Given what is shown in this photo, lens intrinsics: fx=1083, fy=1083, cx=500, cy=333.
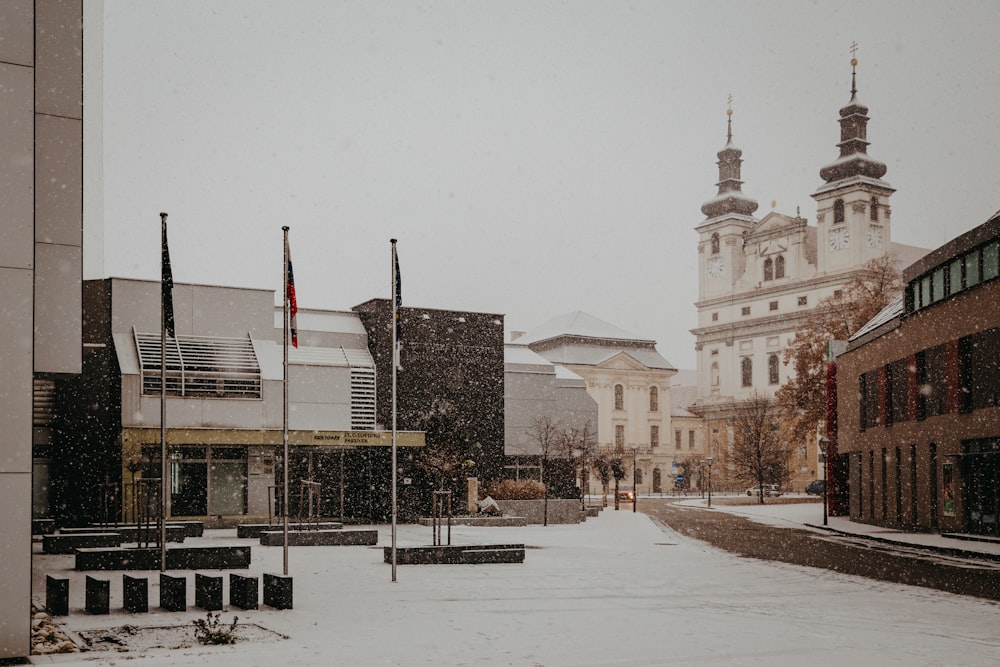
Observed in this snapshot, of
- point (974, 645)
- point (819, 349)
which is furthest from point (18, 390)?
point (819, 349)

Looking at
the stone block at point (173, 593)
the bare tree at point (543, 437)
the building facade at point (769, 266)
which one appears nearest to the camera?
the stone block at point (173, 593)

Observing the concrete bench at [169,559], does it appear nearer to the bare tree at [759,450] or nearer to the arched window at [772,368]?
the bare tree at [759,450]

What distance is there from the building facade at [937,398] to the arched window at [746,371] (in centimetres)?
7838

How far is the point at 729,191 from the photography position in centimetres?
13650

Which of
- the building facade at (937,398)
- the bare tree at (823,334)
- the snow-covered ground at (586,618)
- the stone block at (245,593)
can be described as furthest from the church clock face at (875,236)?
the stone block at (245,593)

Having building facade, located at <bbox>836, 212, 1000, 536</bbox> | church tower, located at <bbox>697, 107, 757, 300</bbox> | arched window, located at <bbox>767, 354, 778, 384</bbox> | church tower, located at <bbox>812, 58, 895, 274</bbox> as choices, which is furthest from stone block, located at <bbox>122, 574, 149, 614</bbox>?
church tower, located at <bbox>697, 107, 757, 300</bbox>

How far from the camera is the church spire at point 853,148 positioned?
11775 cm

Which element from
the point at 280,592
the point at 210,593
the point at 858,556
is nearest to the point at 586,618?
the point at 280,592

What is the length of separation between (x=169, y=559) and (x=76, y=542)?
720cm

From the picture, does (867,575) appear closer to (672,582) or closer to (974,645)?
(672,582)

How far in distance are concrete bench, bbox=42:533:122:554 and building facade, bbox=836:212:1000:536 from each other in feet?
87.2

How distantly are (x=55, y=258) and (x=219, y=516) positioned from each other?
3044cm

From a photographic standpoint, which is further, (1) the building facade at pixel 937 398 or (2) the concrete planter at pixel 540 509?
(2) the concrete planter at pixel 540 509

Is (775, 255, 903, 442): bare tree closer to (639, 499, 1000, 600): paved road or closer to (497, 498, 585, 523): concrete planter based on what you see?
(639, 499, 1000, 600): paved road
